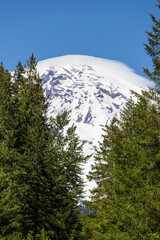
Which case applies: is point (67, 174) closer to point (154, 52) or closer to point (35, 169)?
point (35, 169)

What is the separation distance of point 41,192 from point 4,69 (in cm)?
1710

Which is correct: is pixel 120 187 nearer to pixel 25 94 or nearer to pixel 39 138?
pixel 39 138

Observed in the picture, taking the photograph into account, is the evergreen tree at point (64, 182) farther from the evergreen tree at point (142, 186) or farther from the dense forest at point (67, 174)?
the evergreen tree at point (142, 186)

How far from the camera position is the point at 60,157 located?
19.7m

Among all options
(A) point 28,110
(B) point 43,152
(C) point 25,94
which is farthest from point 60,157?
(C) point 25,94

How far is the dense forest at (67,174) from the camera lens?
1087 centimetres

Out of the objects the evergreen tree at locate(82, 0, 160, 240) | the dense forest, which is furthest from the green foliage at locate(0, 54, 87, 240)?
the evergreen tree at locate(82, 0, 160, 240)

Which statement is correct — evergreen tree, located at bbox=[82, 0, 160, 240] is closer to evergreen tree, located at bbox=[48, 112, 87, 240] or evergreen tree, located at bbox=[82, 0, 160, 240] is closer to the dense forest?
the dense forest

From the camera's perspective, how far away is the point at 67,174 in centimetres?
2142

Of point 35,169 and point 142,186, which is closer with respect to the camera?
point 142,186

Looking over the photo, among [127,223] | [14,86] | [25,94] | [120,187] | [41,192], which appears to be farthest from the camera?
[14,86]

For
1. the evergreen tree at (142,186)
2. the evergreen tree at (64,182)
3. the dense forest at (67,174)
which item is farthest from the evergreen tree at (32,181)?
the evergreen tree at (142,186)

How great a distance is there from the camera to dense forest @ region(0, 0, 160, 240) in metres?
10.9

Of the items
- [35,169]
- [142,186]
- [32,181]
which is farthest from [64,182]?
[142,186]
